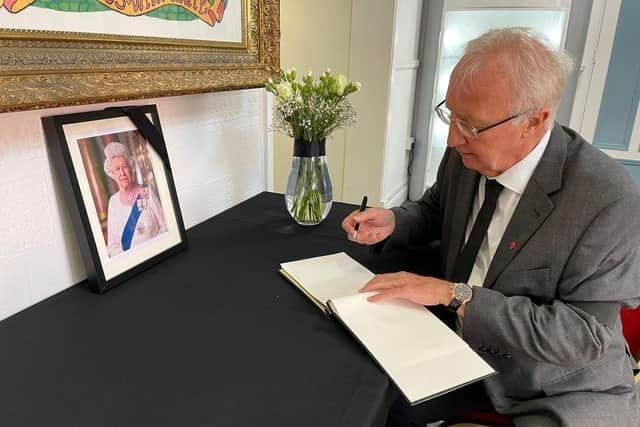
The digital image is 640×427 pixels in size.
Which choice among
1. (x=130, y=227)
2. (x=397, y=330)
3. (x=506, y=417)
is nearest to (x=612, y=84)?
(x=506, y=417)

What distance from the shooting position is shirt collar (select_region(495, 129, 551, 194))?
3.36 feet

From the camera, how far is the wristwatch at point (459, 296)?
36.6 inches

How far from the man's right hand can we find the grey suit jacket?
310 millimetres

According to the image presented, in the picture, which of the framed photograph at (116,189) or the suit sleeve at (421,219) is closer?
the framed photograph at (116,189)

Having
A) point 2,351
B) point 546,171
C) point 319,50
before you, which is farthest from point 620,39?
point 2,351

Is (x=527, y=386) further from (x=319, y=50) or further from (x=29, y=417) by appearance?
(x=319, y=50)

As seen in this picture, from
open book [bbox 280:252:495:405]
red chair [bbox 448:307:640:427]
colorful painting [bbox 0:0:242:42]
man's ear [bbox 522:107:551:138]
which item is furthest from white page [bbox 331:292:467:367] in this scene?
colorful painting [bbox 0:0:242:42]

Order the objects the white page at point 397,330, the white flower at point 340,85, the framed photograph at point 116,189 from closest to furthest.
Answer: the white page at point 397,330
the framed photograph at point 116,189
the white flower at point 340,85

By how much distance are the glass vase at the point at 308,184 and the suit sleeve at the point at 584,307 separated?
604 mm

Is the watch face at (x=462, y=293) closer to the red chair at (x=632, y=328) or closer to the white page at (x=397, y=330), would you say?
the white page at (x=397, y=330)

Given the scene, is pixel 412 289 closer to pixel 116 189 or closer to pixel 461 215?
pixel 461 215

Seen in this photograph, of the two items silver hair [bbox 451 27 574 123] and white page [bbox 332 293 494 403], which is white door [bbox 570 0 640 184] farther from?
white page [bbox 332 293 494 403]

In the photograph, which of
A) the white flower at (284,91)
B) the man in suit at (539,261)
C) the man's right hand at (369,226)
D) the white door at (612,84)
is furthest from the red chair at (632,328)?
the white door at (612,84)

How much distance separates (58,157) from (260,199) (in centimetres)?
81
